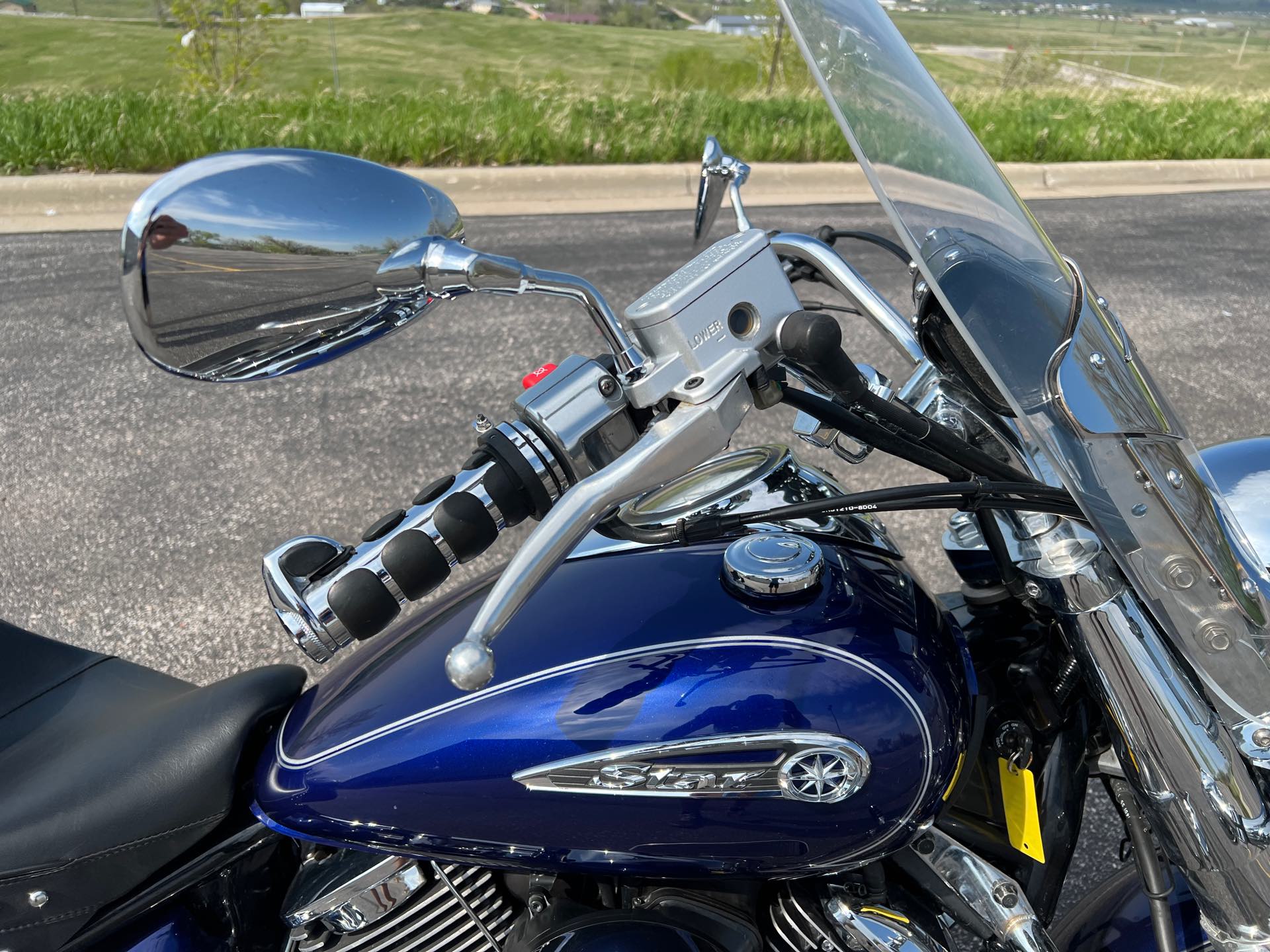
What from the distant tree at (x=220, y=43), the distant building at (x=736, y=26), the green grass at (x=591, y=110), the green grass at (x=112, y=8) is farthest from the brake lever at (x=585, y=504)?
the green grass at (x=112, y=8)

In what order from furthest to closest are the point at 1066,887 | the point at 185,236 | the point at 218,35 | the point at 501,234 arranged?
the point at 218,35 → the point at 501,234 → the point at 1066,887 → the point at 185,236

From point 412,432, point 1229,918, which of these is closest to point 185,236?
point 1229,918

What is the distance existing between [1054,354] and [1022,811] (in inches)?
23.9

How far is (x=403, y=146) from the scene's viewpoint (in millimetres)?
6328

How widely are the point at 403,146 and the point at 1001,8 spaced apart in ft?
15.6

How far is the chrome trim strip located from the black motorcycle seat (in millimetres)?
209

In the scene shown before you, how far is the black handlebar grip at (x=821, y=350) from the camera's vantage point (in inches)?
37.6

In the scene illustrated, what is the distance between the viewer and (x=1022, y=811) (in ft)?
4.27

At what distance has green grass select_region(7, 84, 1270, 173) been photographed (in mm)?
6160

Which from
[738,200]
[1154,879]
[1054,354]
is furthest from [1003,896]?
[738,200]

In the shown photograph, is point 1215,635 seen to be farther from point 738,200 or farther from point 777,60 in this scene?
point 777,60

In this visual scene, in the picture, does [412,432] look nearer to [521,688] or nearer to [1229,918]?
[521,688]

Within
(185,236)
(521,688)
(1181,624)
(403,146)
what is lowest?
(403,146)

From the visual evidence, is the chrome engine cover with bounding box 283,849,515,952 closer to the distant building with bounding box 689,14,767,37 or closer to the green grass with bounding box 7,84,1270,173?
the green grass with bounding box 7,84,1270,173
